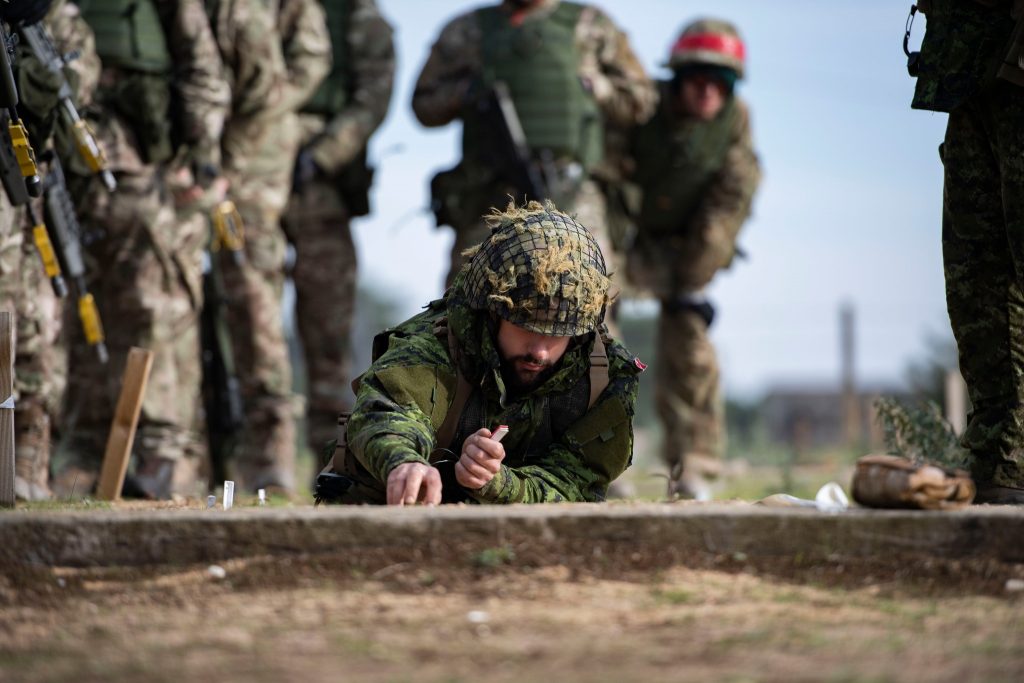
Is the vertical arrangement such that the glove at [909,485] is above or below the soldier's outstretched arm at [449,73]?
below

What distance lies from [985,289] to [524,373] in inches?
62.4

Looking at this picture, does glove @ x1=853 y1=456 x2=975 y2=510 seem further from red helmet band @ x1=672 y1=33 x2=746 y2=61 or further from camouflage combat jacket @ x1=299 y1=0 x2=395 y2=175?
red helmet band @ x1=672 y1=33 x2=746 y2=61

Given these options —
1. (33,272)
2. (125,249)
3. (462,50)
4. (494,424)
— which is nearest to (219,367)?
(125,249)

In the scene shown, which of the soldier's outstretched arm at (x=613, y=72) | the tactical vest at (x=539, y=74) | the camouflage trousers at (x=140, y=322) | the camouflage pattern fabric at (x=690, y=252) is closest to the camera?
the camouflage trousers at (x=140, y=322)

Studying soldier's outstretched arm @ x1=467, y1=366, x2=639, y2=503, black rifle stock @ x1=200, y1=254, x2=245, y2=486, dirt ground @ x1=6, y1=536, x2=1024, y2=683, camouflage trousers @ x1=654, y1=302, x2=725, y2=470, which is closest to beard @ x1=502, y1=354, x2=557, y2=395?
soldier's outstretched arm @ x1=467, y1=366, x2=639, y2=503

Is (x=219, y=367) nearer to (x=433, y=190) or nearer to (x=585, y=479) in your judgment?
(x=433, y=190)

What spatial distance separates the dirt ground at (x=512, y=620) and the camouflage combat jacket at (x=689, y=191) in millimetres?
7272

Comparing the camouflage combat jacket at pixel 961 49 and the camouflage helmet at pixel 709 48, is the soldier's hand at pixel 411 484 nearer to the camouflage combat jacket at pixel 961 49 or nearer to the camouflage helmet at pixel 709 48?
the camouflage combat jacket at pixel 961 49

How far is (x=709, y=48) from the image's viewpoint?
1055 centimetres

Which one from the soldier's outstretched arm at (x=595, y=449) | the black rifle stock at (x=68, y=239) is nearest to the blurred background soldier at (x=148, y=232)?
the black rifle stock at (x=68, y=239)

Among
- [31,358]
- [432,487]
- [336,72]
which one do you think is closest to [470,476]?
[432,487]

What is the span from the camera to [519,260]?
4566mm

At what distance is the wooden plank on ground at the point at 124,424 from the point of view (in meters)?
6.14

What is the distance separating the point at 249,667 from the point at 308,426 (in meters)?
7.01
